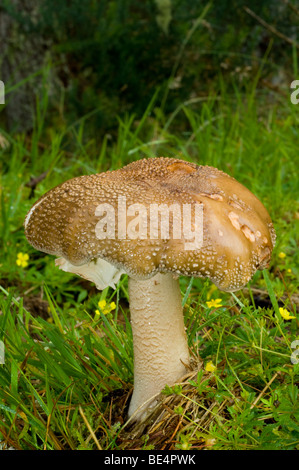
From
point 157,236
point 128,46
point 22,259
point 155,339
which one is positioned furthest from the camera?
point 128,46

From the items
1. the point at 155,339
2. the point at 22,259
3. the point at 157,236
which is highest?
the point at 157,236

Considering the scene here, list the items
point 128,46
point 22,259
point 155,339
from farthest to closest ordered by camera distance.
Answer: point 128,46
point 22,259
point 155,339

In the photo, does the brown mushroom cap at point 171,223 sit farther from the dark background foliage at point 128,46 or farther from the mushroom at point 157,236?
the dark background foliage at point 128,46

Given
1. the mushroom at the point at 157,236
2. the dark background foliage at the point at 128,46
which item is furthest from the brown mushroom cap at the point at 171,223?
the dark background foliage at the point at 128,46

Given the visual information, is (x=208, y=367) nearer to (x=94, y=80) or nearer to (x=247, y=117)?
(x=247, y=117)

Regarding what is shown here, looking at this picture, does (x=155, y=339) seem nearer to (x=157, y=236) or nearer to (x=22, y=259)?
(x=157, y=236)

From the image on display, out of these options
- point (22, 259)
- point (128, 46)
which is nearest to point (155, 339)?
point (22, 259)

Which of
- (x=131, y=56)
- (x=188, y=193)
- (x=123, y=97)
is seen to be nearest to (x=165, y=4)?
(x=131, y=56)

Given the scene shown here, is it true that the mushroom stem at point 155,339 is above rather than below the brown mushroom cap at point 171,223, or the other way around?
below
